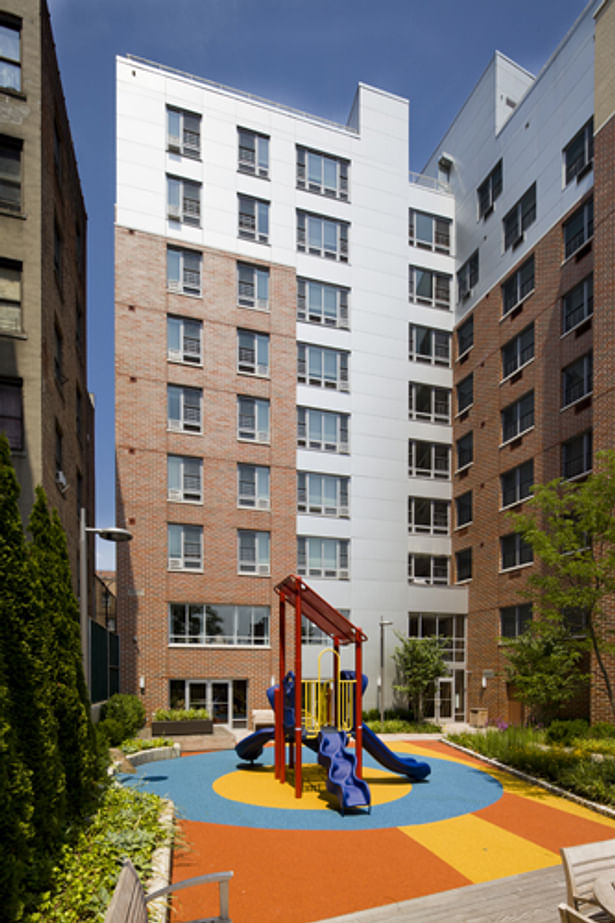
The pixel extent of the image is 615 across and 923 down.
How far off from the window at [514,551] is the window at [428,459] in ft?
20.2

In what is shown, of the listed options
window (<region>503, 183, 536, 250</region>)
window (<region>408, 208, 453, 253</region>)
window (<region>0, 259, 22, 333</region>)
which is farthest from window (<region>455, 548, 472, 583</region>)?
window (<region>0, 259, 22, 333</region>)

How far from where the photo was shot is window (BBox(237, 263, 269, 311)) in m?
34.0

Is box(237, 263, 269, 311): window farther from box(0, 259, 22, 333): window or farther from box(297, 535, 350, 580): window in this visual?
box(0, 259, 22, 333): window

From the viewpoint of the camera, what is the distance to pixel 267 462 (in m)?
33.1

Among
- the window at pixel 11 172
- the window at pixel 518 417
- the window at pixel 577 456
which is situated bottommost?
the window at pixel 577 456

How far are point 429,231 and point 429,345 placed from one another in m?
6.71

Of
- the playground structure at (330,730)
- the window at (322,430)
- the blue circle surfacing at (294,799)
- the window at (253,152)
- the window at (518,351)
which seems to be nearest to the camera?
the blue circle surfacing at (294,799)

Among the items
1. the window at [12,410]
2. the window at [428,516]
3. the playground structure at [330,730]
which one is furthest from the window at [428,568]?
the window at [12,410]

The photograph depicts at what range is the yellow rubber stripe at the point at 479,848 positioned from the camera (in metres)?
10.0

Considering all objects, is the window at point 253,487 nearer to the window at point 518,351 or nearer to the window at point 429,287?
the window at point 518,351

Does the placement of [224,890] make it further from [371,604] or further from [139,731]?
[371,604]

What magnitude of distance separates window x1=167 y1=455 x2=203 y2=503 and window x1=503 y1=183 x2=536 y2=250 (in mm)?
18603

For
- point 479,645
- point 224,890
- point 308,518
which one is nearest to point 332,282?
point 308,518

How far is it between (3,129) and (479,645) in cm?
2895
